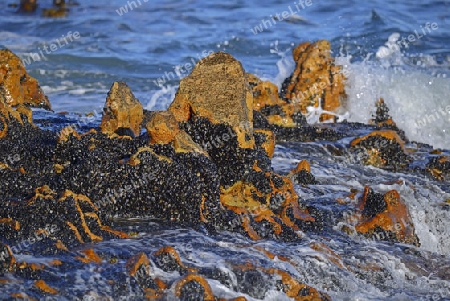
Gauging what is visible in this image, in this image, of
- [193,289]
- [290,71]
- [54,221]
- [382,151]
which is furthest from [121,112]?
[290,71]

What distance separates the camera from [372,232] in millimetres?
5191

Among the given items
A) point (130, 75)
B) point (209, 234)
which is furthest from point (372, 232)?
point (130, 75)

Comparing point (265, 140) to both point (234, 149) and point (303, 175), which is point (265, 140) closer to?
point (303, 175)

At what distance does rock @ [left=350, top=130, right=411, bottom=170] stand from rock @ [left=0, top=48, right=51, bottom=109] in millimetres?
2965

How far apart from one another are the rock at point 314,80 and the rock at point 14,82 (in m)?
2.60

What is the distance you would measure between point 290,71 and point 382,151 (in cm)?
333

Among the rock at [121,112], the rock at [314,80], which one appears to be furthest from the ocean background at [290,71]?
the rock at [121,112]

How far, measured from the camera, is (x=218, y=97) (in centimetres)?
539

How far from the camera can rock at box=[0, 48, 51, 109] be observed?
704 cm

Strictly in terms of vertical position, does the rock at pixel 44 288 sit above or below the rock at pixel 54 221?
below

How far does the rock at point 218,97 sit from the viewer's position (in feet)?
17.5

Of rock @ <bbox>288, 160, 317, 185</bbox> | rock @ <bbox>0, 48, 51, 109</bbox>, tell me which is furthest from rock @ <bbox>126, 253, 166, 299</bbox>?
rock @ <bbox>0, 48, 51, 109</bbox>

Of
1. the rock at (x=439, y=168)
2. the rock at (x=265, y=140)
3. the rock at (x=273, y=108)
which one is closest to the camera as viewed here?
the rock at (x=265, y=140)

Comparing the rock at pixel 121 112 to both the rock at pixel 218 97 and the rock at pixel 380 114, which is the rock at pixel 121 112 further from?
the rock at pixel 380 114
